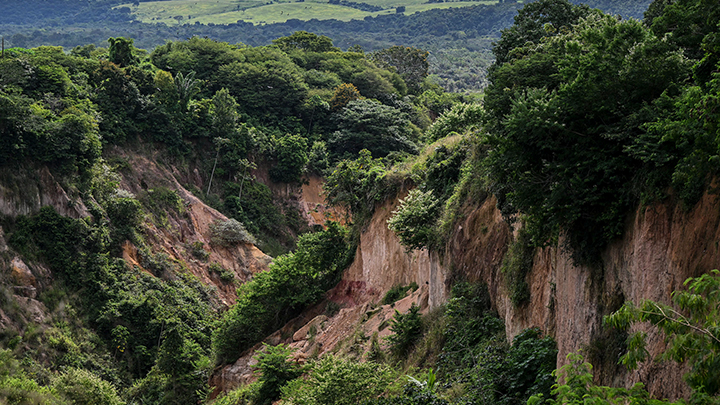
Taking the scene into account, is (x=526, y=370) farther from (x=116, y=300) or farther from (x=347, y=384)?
(x=116, y=300)

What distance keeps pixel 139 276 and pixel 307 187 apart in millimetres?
20296

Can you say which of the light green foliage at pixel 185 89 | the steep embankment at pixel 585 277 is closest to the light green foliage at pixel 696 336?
the steep embankment at pixel 585 277

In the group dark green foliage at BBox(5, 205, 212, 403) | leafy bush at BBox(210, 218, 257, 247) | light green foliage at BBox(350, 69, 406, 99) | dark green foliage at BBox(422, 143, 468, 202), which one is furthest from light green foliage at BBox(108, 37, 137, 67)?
dark green foliage at BBox(422, 143, 468, 202)

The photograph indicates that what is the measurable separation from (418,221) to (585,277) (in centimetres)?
1023

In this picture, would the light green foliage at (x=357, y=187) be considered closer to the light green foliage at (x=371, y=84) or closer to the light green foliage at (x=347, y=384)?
the light green foliage at (x=347, y=384)

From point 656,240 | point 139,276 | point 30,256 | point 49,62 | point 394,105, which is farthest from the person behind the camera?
point 394,105

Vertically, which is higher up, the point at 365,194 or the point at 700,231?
the point at 700,231

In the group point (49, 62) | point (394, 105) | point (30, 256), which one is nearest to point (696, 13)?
point (30, 256)

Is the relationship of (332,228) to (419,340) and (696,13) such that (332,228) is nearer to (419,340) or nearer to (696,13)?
(419,340)

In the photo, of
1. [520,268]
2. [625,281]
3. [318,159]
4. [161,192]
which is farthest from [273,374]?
[318,159]

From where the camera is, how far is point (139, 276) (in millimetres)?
41625

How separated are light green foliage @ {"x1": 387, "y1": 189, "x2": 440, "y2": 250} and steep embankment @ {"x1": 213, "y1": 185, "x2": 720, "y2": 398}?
670mm

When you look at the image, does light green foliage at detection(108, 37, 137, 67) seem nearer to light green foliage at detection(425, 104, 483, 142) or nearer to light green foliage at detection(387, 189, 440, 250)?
light green foliage at detection(425, 104, 483, 142)

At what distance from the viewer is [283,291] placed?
105ft
